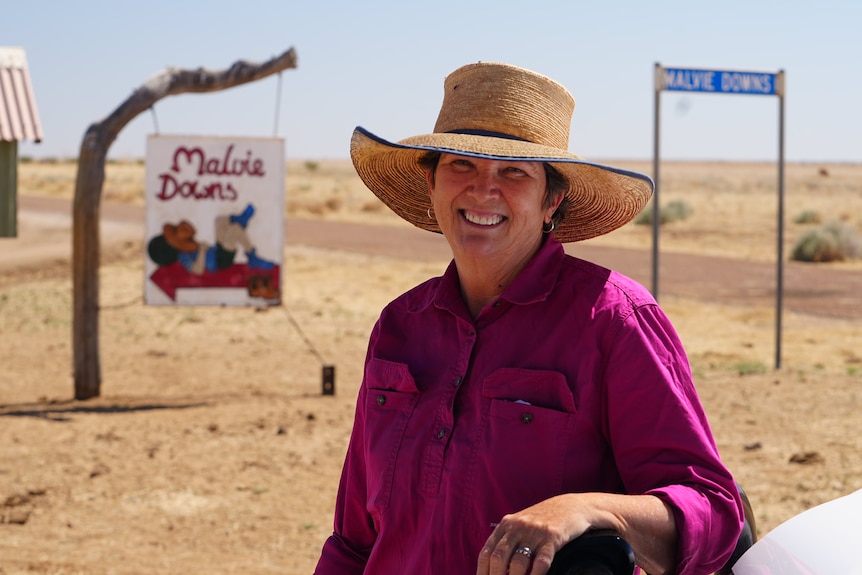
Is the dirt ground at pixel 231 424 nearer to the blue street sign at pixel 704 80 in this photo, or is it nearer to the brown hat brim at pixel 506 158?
the blue street sign at pixel 704 80

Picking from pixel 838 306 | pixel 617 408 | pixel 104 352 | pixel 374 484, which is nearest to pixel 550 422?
pixel 617 408

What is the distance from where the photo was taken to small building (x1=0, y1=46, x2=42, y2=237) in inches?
302

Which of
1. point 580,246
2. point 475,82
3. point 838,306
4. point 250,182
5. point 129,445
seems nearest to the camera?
point 475,82

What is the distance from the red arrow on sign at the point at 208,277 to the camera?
8609 millimetres

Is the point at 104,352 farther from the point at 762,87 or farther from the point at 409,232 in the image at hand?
the point at 409,232

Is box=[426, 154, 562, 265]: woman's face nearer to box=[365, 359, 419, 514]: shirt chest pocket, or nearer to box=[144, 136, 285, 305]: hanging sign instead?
box=[365, 359, 419, 514]: shirt chest pocket

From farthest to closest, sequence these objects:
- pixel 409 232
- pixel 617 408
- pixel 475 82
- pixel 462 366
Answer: pixel 409 232, pixel 475 82, pixel 462 366, pixel 617 408

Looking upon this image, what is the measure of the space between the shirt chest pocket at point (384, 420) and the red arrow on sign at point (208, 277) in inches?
266

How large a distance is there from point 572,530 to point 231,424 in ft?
20.3

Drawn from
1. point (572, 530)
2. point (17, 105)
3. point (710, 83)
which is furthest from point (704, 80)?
point (572, 530)

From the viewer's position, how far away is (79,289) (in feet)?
26.3

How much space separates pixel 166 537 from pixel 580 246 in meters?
20.3

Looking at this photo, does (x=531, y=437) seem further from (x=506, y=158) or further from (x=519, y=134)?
(x=519, y=134)

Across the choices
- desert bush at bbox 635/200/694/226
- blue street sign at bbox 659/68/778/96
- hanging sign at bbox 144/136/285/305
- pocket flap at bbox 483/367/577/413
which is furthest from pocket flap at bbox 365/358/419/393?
desert bush at bbox 635/200/694/226
